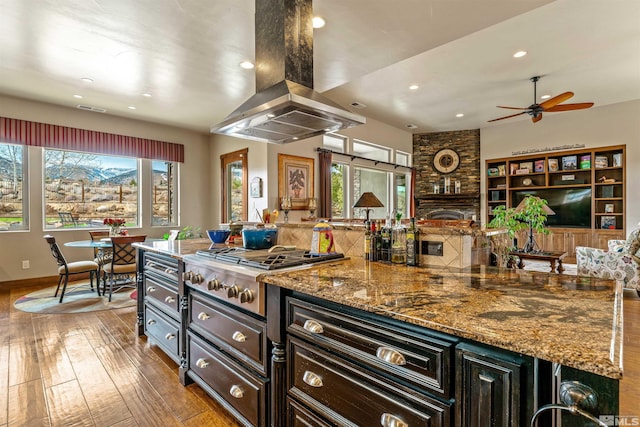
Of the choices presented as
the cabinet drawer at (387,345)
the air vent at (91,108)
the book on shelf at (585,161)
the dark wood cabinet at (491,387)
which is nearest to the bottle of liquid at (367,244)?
the cabinet drawer at (387,345)

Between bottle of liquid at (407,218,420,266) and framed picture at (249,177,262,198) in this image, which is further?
framed picture at (249,177,262,198)

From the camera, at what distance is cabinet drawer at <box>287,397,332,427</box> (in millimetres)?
1224

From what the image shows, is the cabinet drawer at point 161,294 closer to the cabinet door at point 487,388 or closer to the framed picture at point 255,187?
the cabinet door at point 487,388

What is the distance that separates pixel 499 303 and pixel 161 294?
2.34m

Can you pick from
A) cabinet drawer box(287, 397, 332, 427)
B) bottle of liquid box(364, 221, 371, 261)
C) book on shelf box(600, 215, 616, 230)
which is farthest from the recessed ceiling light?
book on shelf box(600, 215, 616, 230)

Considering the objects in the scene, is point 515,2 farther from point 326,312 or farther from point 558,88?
point 558,88

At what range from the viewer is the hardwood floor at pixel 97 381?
1794mm

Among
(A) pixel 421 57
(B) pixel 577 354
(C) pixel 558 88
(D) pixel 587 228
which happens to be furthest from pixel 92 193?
(D) pixel 587 228

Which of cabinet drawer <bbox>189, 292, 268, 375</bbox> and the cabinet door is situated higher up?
the cabinet door

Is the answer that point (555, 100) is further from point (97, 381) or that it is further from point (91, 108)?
point (91, 108)

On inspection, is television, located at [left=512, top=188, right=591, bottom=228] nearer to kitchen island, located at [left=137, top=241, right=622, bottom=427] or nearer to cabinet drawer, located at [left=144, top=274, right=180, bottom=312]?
kitchen island, located at [left=137, top=241, right=622, bottom=427]

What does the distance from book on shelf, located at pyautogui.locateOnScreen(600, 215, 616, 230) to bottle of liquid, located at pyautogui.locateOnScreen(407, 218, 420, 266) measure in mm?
7058

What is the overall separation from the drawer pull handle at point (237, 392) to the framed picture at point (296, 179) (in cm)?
388

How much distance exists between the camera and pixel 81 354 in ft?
8.38
